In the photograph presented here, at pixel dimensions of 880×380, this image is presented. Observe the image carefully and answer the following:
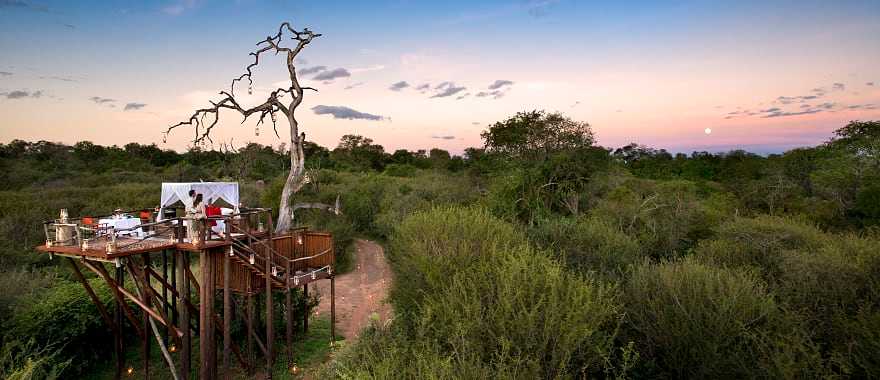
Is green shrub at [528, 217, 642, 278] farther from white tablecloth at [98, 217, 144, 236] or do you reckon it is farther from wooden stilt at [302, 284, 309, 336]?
white tablecloth at [98, 217, 144, 236]

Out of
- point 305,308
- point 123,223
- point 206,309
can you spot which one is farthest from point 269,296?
point 123,223

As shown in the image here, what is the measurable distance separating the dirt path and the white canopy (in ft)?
18.3

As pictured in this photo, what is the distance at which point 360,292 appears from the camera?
71.3ft

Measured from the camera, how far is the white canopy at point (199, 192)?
39.4 ft

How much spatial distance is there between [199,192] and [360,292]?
11.0 meters

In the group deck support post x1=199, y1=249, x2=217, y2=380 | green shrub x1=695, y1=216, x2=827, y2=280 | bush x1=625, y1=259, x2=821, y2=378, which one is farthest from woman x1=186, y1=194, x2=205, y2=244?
green shrub x1=695, y1=216, x2=827, y2=280

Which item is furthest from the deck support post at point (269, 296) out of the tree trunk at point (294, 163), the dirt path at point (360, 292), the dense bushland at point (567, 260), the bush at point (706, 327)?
the bush at point (706, 327)

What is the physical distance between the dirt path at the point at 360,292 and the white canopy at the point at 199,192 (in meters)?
5.56

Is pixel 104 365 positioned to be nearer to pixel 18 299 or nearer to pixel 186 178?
pixel 18 299

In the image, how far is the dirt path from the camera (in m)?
17.2

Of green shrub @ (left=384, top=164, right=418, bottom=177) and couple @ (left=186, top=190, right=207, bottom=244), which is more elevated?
green shrub @ (left=384, top=164, right=418, bottom=177)

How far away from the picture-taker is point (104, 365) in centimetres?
1383

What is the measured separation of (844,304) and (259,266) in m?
14.1

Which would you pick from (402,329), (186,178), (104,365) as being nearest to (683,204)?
(402,329)
